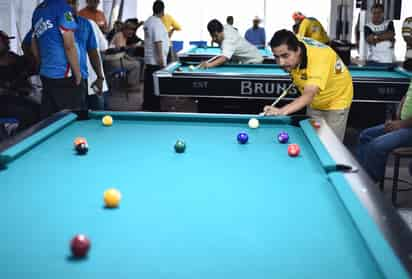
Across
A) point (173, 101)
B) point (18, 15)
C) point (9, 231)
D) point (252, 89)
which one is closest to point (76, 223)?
point (9, 231)

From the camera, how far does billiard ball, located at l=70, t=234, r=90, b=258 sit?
1.32m

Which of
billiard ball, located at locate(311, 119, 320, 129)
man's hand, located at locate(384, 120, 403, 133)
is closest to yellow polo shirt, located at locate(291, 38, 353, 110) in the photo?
man's hand, located at locate(384, 120, 403, 133)

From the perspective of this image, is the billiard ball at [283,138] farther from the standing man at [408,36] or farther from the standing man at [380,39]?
the standing man at [380,39]

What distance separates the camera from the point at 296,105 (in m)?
3.05

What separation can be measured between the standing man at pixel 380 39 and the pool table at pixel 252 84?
1209mm

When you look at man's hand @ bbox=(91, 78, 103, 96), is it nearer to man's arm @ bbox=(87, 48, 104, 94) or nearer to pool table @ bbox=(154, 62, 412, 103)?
man's arm @ bbox=(87, 48, 104, 94)

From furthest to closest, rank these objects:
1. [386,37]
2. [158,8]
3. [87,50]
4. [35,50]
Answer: [158,8] < [386,37] < [87,50] < [35,50]

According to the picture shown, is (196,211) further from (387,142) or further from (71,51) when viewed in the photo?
(71,51)

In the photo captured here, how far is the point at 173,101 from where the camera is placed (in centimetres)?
764

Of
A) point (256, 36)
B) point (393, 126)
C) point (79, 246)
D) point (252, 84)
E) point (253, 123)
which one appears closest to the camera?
point (79, 246)

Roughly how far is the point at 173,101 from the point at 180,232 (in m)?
6.20

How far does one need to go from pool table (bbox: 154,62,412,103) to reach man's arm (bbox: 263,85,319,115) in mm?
1371

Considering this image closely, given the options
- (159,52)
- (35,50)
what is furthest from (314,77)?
(159,52)

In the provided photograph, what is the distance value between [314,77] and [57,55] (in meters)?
1.75
